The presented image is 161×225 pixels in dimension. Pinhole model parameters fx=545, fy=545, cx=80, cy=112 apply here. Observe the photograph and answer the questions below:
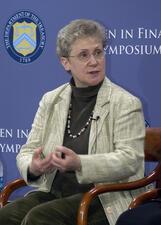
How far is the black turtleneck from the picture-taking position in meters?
2.43

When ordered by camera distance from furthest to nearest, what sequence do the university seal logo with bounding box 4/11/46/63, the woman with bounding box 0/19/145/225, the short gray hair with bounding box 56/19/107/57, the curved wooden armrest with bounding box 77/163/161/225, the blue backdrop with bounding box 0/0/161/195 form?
the university seal logo with bounding box 4/11/46/63 → the blue backdrop with bounding box 0/0/161/195 → the short gray hair with bounding box 56/19/107/57 → the woman with bounding box 0/19/145/225 → the curved wooden armrest with bounding box 77/163/161/225

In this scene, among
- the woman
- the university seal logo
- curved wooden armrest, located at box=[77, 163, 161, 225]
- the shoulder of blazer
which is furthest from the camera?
the university seal logo

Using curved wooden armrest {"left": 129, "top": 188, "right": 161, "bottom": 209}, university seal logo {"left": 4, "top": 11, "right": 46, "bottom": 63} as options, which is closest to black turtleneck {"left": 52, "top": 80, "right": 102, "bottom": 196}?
curved wooden armrest {"left": 129, "top": 188, "right": 161, "bottom": 209}

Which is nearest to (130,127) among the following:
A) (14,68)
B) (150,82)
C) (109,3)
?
(150,82)

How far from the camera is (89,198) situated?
221 cm

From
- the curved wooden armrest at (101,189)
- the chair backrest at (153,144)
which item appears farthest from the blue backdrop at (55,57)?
the curved wooden armrest at (101,189)

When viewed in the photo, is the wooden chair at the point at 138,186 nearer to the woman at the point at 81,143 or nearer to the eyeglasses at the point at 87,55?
the woman at the point at 81,143

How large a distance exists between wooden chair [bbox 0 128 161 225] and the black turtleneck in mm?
175

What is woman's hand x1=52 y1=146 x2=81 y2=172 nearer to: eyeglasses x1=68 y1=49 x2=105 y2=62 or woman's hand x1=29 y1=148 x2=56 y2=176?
woman's hand x1=29 y1=148 x2=56 y2=176

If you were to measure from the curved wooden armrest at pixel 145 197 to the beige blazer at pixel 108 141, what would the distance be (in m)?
0.11

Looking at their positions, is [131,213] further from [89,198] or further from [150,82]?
[150,82]

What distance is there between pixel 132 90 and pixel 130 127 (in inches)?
32.4

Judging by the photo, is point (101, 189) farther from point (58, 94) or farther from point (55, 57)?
point (55, 57)

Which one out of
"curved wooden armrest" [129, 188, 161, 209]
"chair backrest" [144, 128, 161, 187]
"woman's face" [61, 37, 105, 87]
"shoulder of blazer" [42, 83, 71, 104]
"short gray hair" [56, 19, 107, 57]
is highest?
"short gray hair" [56, 19, 107, 57]
